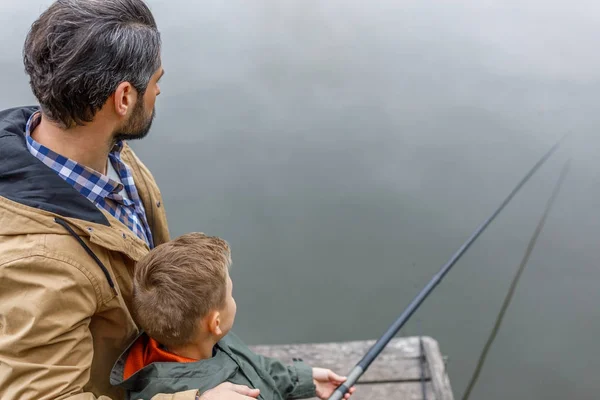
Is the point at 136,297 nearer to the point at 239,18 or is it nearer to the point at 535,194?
the point at 535,194

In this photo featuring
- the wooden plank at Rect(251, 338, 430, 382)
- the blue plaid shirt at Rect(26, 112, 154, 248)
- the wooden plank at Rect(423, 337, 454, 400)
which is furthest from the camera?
the wooden plank at Rect(251, 338, 430, 382)

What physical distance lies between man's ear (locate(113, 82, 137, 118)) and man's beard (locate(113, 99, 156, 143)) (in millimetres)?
19

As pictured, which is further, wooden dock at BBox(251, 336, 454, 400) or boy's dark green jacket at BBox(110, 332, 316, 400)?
wooden dock at BBox(251, 336, 454, 400)

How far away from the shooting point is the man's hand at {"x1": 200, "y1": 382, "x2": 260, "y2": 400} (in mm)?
1113

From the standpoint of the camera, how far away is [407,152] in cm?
499

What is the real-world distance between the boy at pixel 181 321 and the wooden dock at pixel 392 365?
128 centimetres

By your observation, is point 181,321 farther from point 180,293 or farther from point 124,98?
point 124,98

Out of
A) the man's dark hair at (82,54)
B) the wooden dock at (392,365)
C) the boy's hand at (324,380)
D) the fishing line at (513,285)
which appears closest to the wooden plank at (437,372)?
the wooden dock at (392,365)

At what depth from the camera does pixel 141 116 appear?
1.26 metres

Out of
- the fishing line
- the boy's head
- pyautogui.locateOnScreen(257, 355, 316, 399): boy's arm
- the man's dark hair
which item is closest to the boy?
the boy's head

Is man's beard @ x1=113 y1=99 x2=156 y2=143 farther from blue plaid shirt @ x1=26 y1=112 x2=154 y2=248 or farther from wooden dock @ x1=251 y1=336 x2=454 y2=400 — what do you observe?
wooden dock @ x1=251 y1=336 x2=454 y2=400

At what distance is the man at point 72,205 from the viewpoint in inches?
39.6

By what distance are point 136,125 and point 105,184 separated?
0.15 m

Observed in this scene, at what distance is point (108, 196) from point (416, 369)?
1729 mm
